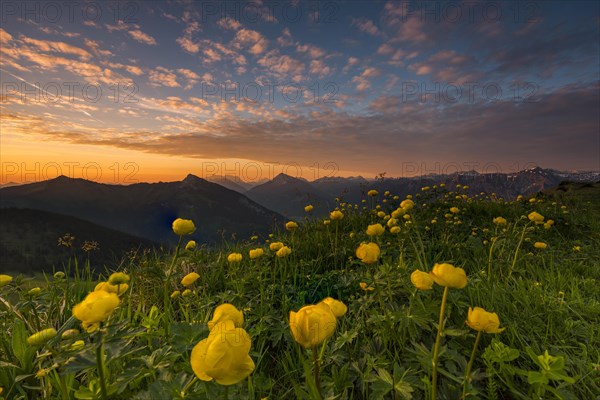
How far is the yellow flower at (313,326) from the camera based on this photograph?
130cm

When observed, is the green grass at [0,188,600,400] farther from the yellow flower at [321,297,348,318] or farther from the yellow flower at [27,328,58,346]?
the yellow flower at [321,297,348,318]

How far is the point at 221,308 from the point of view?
1.60m

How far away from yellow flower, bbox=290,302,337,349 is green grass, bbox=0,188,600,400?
33cm

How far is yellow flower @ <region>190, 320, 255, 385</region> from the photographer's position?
117 centimetres

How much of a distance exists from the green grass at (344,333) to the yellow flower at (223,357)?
0.99ft

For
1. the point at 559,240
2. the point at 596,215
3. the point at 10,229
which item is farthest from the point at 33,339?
the point at 10,229

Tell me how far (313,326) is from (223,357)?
371 millimetres

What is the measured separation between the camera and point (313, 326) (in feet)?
4.26

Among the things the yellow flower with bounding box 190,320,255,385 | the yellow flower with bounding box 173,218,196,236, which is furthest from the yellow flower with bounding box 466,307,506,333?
the yellow flower with bounding box 173,218,196,236

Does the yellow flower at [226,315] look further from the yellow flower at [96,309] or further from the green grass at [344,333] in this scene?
the yellow flower at [96,309]

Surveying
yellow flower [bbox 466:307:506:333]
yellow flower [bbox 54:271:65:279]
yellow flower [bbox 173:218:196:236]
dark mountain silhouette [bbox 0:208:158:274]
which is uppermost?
yellow flower [bbox 173:218:196:236]

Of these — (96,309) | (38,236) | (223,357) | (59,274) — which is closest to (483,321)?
(223,357)

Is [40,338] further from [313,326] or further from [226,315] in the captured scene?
[313,326]

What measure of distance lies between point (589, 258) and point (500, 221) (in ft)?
7.03
